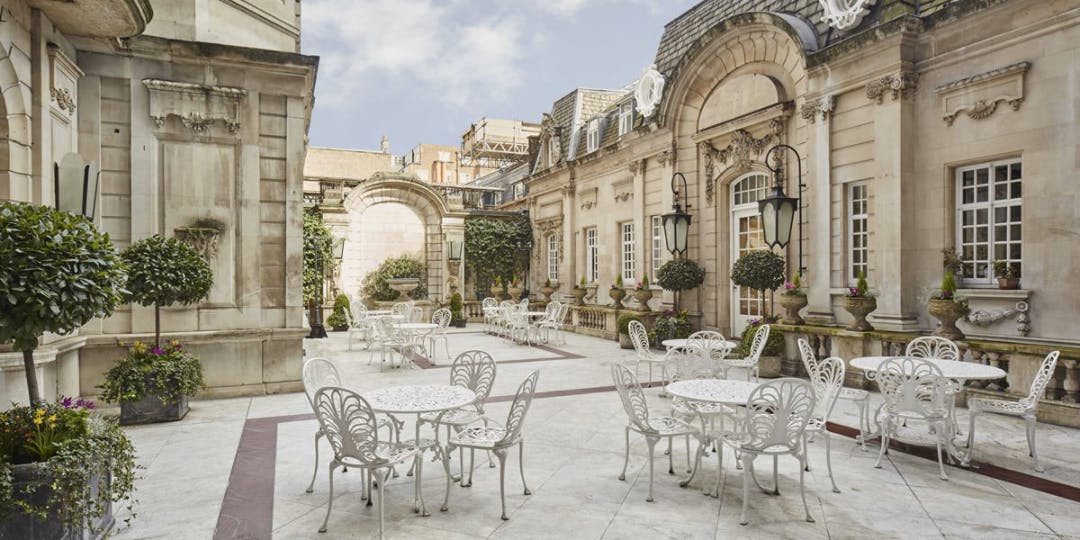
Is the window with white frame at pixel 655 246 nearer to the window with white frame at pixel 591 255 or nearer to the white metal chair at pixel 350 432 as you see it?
the window with white frame at pixel 591 255

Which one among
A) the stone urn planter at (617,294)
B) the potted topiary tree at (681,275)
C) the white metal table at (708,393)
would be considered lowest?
the white metal table at (708,393)

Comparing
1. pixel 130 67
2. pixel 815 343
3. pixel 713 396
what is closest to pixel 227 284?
pixel 130 67

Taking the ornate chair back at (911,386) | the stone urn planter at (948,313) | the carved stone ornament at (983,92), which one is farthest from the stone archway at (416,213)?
the ornate chair back at (911,386)

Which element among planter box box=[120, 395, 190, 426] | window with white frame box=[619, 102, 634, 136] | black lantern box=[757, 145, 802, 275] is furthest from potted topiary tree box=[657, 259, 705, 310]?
planter box box=[120, 395, 190, 426]

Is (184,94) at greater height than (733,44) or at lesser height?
lesser

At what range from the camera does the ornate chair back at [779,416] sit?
392 cm

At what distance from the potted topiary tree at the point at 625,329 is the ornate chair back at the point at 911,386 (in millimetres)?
7699

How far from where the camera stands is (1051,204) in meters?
7.11

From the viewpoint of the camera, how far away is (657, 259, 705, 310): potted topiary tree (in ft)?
40.7

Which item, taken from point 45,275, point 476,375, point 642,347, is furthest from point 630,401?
point 642,347

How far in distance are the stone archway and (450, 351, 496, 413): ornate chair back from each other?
1368cm

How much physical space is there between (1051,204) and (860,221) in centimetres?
253

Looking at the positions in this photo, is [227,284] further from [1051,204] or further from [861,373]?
[1051,204]

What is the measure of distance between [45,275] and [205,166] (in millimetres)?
4867
